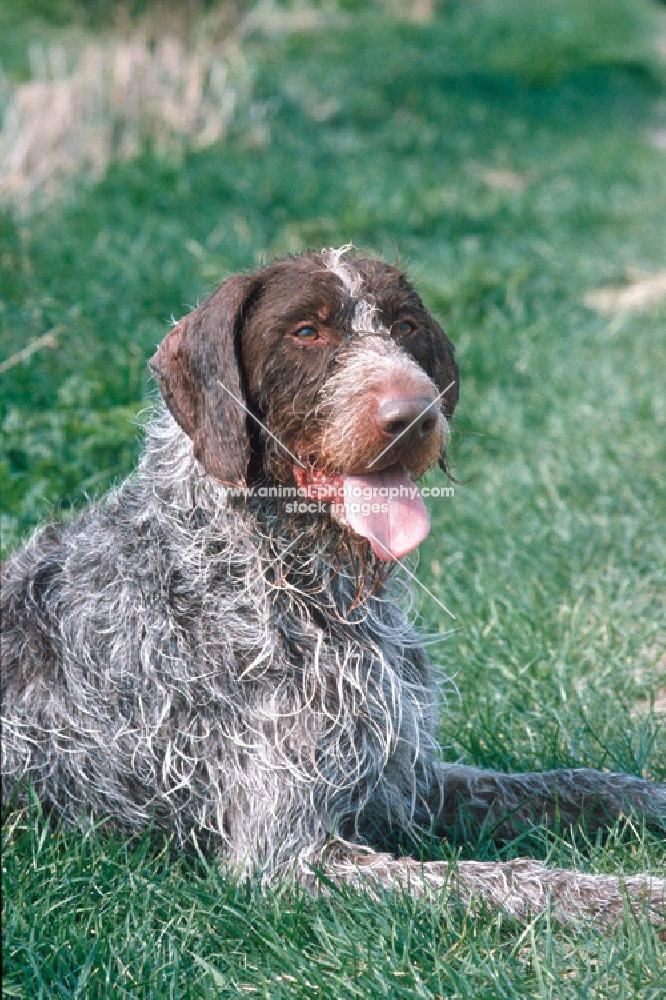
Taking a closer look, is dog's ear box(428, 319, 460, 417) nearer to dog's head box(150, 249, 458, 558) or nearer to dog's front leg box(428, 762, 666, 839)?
dog's head box(150, 249, 458, 558)

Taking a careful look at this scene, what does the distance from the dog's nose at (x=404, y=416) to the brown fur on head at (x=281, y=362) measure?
0.10 m

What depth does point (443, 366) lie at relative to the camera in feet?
11.4

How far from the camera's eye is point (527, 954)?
2781 millimetres

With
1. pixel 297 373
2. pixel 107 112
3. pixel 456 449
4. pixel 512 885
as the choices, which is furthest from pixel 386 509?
pixel 107 112

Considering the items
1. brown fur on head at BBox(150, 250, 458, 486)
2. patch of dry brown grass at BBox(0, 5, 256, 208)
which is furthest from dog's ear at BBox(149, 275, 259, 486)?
patch of dry brown grass at BBox(0, 5, 256, 208)

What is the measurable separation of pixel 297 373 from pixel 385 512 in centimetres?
43

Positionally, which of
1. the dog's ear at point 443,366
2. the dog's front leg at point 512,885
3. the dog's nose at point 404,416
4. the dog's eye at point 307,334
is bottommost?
the dog's front leg at point 512,885

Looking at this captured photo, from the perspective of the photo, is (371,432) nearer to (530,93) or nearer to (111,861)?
(111,861)

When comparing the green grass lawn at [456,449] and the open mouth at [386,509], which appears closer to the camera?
the green grass lawn at [456,449]

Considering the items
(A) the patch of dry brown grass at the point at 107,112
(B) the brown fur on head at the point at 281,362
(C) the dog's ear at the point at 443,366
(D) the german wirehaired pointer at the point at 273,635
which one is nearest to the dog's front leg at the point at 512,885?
(D) the german wirehaired pointer at the point at 273,635

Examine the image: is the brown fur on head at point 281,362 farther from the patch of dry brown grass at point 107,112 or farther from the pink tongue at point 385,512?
the patch of dry brown grass at point 107,112

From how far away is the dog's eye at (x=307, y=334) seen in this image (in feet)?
10.3

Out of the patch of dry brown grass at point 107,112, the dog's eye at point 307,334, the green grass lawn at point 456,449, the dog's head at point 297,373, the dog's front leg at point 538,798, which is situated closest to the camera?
the green grass lawn at point 456,449

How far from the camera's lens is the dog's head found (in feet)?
9.81
